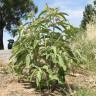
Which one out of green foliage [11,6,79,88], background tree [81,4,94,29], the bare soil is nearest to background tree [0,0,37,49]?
background tree [81,4,94,29]

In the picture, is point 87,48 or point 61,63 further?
point 87,48

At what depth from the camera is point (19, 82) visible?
7.01 m

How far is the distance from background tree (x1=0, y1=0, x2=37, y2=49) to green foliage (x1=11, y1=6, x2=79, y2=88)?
34.4 m

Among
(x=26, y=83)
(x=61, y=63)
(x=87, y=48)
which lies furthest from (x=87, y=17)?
(x=61, y=63)

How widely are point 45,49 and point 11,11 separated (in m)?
35.6

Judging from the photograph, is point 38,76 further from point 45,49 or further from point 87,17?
point 87,17

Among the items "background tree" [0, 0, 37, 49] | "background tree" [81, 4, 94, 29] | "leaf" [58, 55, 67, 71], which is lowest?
"leaf" [58, 55, 67, 71]

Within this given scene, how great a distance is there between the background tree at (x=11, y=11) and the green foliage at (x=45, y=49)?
113 ft

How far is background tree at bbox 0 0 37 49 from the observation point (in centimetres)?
4141

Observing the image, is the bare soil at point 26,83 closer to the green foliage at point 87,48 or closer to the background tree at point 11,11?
the green foliage at point 87,48

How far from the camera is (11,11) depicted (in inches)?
1647

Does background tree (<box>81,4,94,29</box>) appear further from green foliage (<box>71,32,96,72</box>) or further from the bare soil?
the bare soil

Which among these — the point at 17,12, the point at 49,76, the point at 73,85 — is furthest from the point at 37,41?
the point at 17,12

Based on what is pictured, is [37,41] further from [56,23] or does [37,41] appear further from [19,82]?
[19,82]
